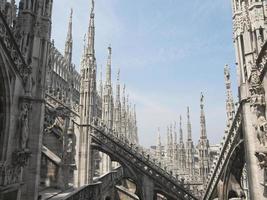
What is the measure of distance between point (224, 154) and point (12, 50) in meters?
12.9

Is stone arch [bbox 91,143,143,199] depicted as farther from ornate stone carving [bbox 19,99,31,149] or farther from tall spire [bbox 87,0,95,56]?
ornate stone carving [bbox 19,99,31,149]

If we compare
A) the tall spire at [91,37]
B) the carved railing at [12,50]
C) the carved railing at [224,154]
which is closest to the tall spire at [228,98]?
the carved railing at [224,154]

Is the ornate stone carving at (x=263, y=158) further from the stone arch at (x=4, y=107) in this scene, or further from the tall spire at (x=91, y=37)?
the tall spire at (x=91, y=37)

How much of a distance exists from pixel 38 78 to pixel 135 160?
11.5 m

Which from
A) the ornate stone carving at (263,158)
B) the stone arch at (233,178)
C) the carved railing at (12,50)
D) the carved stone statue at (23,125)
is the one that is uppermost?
the carved railing at (12,50)

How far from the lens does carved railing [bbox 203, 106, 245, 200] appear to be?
14.5 m

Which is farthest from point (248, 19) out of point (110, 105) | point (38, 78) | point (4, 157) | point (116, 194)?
point (110, 105)

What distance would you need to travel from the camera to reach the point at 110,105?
39.7 metres

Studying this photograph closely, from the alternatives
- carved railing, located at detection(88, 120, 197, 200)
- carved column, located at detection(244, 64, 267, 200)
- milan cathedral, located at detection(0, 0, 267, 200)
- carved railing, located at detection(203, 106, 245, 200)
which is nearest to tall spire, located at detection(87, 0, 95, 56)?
milan cathedral, located at detection(0, 0, 267, 200)

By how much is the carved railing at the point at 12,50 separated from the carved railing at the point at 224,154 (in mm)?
9023

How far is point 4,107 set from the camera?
9203 millimetres

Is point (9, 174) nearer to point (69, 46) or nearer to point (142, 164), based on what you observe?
point (142, 164)

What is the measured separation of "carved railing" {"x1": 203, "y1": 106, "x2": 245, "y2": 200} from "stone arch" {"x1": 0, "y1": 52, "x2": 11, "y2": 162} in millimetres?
9403

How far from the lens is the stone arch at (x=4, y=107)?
893 cm
